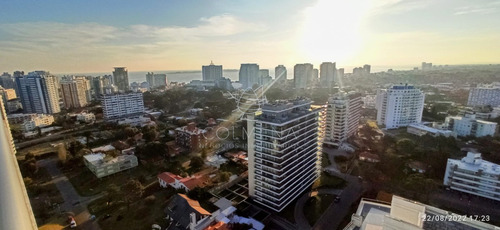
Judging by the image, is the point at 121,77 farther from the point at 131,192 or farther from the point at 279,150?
the point at 279,150

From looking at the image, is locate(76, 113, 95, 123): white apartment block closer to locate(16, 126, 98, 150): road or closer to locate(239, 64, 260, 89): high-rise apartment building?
locate(16, 126, 98, 150): road

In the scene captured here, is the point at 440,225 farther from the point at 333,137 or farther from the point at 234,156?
the point at 333,137

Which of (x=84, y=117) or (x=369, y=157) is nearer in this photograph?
(x=369, y=157)

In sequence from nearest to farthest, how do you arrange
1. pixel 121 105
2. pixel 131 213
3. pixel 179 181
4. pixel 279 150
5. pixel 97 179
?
1. pixel 279 150
2. pixel 131 213
3. pixel 179 181
4. pixel 97 179
5. pixel 121 105

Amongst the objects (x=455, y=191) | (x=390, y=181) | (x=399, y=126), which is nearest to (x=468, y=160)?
(x=455, y=191)

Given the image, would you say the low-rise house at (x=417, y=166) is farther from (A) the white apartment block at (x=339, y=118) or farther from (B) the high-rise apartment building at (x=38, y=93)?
(B) the high-rise apartment building at (x=38, y=93)

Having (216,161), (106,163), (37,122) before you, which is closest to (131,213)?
(106,163)
